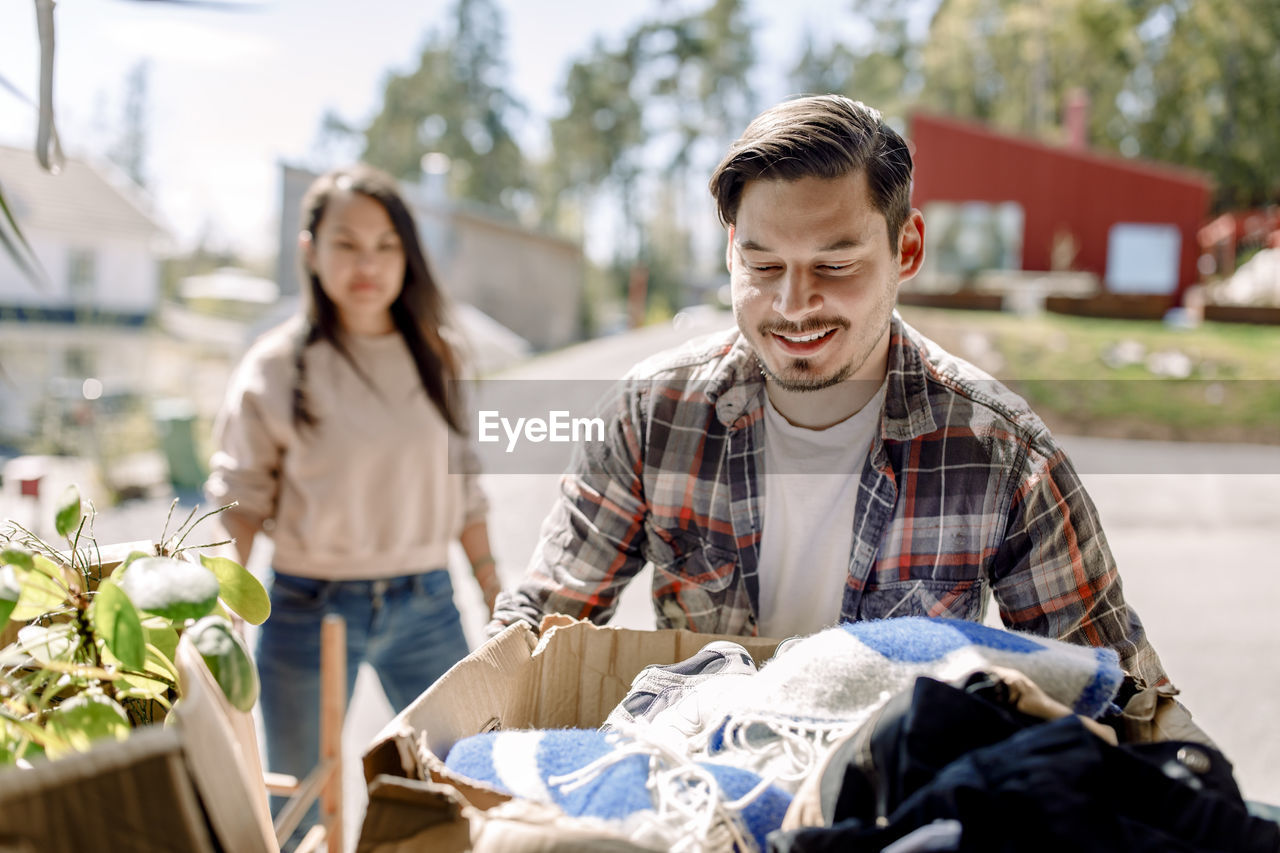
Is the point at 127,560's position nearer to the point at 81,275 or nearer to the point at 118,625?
the point at 118,625

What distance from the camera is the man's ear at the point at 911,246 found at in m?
1.37

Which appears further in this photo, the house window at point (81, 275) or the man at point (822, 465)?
the house window at point (81, 275)

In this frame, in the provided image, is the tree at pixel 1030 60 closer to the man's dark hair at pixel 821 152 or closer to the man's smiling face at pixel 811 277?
the man's dark hair at pixel 821 152

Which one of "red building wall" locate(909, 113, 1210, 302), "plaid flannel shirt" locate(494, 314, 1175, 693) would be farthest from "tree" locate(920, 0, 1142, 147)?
"plaid flannel shirt" locate(494, 314, 1175, 693)

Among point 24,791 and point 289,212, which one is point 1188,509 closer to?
point 24,791

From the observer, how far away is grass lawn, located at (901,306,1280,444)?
9438mm

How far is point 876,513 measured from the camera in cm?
135

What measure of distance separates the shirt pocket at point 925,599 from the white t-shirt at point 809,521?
6 cm

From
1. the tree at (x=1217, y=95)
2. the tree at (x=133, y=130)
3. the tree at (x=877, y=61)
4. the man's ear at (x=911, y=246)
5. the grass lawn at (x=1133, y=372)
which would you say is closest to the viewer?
the man's ear at (x=911, y=246)

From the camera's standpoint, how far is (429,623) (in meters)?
2.37

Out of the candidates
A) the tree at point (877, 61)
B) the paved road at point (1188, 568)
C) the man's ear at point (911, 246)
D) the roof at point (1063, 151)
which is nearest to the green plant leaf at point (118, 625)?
the man's ear at point (911, 246)

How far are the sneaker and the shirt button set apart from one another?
1.24 feet

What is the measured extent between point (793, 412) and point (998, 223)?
16092 millimetres

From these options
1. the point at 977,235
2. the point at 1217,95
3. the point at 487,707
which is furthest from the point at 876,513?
the point at 1217,95
